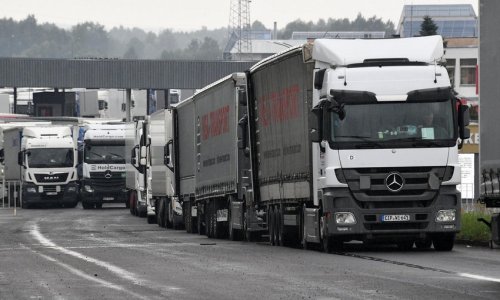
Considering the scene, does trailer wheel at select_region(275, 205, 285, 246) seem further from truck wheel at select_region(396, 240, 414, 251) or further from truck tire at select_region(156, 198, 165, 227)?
truck tire at select_region(156, 198, 165, 227)

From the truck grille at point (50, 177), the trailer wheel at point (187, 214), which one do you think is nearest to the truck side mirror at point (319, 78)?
the trailer wheel at point (187, 214)

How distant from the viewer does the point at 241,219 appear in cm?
3158

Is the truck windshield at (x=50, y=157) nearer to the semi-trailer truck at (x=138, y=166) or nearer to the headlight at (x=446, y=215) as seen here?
the semi-trailer truck at (x=138, y=166)

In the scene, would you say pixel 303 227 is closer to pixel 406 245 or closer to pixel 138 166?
pixel 406 245

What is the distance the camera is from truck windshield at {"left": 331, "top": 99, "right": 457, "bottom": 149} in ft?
79.0

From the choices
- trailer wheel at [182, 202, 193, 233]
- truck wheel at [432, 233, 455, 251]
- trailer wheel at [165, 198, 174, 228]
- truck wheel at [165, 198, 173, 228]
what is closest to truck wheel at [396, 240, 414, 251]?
truck wheel at [432, 233, 455, 251]

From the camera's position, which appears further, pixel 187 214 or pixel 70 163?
pixel 70 163

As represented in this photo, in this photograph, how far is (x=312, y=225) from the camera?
25.5 metres

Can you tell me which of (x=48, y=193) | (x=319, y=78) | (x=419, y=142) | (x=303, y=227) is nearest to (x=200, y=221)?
(x=303, y=227)

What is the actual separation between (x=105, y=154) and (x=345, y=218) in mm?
41620

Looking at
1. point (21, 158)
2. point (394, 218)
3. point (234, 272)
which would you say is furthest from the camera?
point (21, 158)

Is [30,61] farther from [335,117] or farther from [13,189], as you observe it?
[335,117]

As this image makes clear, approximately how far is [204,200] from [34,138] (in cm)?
3118

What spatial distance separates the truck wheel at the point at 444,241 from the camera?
81.9ft
